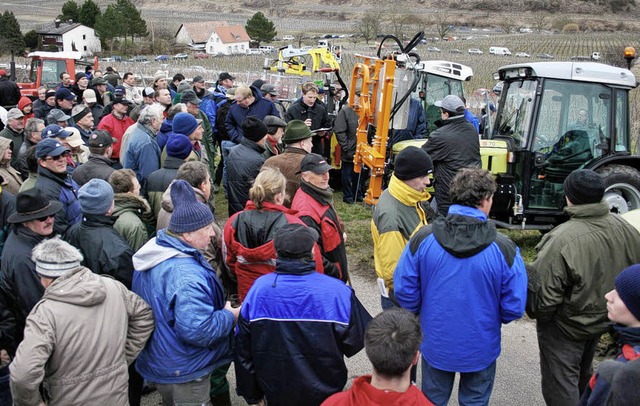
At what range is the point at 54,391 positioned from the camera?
118 inches

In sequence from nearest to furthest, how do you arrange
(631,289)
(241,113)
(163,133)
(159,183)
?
(631,289), (159,183), (163,133), (241,113)

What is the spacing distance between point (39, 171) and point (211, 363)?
2.39 metres

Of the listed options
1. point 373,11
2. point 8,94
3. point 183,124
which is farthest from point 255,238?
point 373,11

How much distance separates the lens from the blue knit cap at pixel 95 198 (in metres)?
3.72

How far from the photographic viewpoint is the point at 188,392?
3.39 meters

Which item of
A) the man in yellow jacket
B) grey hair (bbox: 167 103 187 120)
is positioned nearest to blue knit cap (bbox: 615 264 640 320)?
the man in yellow jacket

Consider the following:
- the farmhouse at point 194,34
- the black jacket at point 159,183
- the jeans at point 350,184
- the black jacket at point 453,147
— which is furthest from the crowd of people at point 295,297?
the farmhouse at point 194,34

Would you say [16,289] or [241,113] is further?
[241,113]

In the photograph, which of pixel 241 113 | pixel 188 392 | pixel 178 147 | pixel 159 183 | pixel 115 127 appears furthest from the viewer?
pixel 241 113

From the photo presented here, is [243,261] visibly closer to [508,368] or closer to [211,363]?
[211,363]

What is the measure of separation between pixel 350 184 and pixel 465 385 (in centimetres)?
646

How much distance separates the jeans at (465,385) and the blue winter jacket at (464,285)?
0.35 feet

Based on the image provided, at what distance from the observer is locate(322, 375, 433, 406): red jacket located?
7.45ft

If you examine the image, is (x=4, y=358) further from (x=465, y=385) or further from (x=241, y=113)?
(x=241, y=113)
